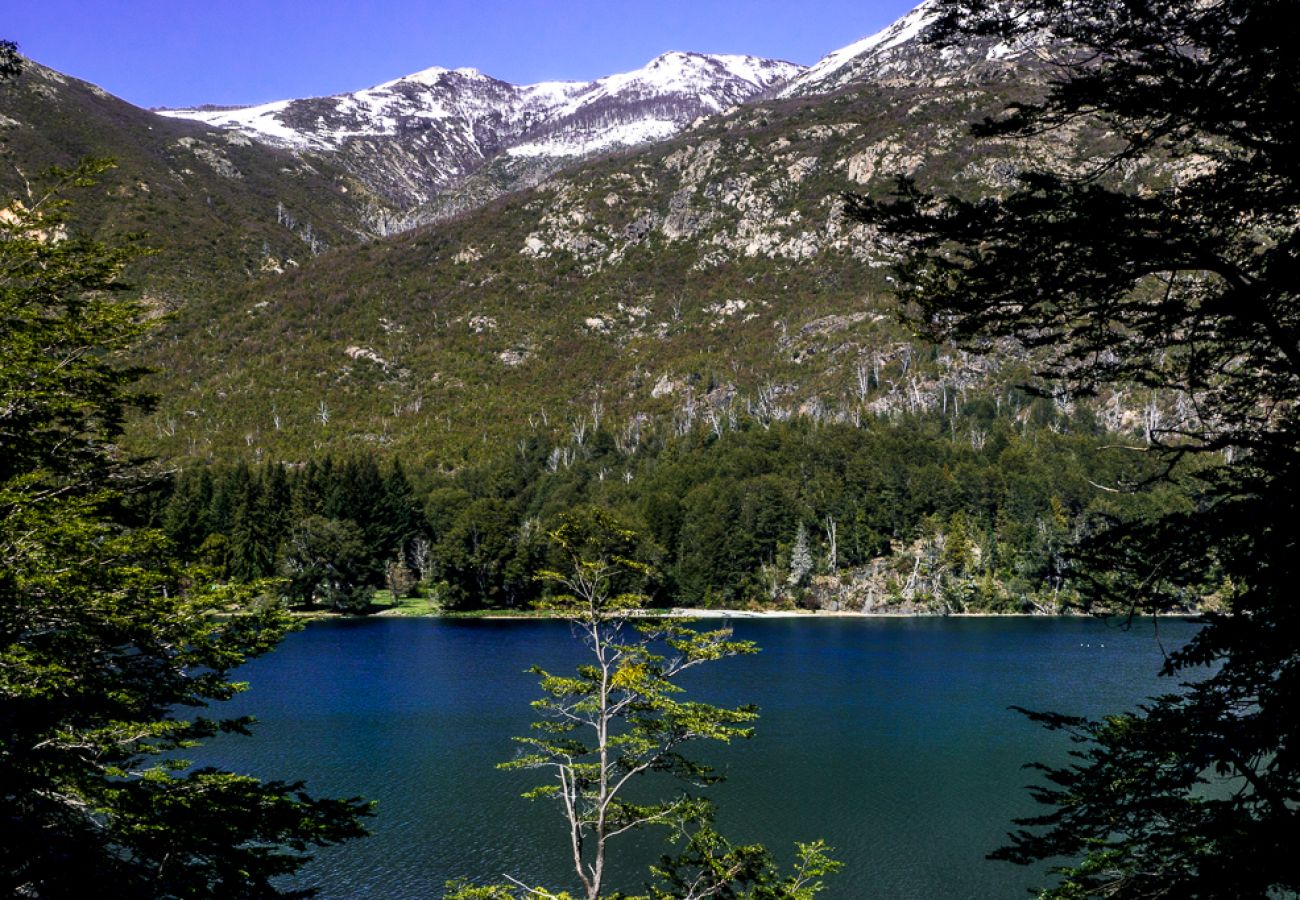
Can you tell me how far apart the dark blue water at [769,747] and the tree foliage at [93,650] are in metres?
8.88

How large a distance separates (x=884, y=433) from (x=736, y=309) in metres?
85.2

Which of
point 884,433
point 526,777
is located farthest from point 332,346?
point 526,777

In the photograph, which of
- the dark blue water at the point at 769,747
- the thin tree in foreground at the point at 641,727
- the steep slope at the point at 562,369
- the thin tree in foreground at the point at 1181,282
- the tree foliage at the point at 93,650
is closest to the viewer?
the thin tree in foreground at the point at 1181,282

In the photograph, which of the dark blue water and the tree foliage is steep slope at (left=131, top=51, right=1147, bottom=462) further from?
the tree foliage

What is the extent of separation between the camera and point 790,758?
3444 cm

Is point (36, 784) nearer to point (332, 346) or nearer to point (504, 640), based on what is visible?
point (504, 640)

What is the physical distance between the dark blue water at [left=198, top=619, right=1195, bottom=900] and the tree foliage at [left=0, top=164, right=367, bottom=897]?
8.88 meters

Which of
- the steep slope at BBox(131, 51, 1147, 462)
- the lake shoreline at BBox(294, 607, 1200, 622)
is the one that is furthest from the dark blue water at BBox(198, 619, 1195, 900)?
the steep slope at BBox(131, 51, 1147, 462)

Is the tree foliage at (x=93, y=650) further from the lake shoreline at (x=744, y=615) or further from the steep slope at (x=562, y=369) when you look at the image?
the steep slope at (x=562, y=369)

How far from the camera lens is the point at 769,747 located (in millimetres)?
36062

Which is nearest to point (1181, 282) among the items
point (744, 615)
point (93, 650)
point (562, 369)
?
point (93, 650)

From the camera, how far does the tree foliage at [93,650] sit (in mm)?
8367

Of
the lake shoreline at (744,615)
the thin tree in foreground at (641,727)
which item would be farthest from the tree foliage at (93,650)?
the lake shoreline at (744,615)

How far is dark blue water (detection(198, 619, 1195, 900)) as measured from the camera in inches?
956
